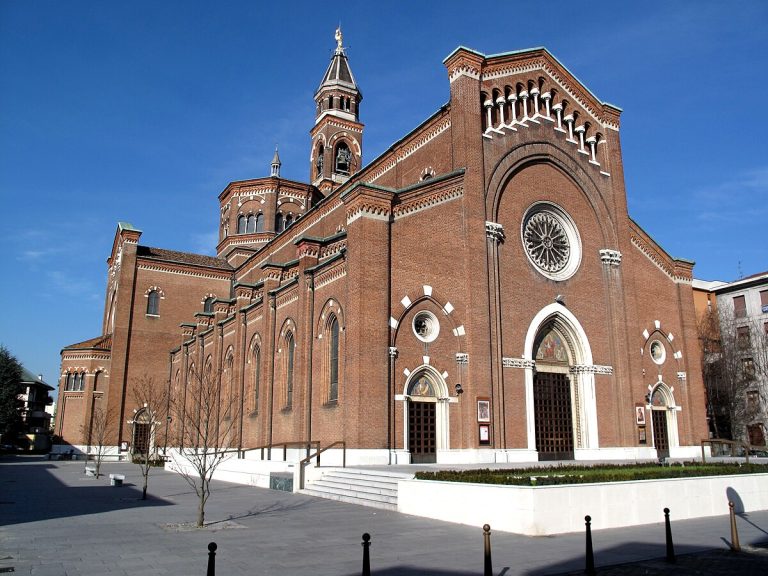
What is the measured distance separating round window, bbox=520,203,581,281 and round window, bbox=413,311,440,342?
260 inches

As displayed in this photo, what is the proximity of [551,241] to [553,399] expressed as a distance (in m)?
7.72

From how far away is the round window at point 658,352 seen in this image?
111 feet

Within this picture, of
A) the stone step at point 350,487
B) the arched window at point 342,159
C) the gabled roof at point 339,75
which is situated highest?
the gabled roof at point 339,75

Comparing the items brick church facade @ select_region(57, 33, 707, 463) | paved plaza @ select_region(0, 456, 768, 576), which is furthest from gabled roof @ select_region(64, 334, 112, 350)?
paved plaza @ select_region(0, 456, 768, 576)

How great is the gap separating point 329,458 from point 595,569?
1527cm

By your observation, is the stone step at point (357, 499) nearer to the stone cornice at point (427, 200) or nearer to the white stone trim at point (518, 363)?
the white stone trim at point (518, 363)

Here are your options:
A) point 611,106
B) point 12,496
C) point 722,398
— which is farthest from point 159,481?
point 722,398

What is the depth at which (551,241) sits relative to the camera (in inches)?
1233

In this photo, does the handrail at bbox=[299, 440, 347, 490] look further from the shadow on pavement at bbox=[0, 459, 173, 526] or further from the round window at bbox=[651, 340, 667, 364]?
the round window at bbox=[651, 340, 667, 364]

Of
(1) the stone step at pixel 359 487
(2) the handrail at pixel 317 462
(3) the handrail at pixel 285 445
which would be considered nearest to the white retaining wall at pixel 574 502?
(1) the stone step at pixel 359 487

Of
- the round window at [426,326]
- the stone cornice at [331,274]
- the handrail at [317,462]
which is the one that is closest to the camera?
the handrail at [317,462]

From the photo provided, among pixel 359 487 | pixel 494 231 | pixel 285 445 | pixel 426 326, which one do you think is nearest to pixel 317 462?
pixel 285 445

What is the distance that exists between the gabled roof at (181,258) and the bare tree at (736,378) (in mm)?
39720

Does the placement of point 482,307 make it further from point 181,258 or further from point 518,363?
point 181,258
